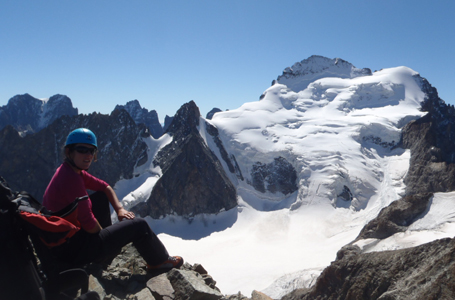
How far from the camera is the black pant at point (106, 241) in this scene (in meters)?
5.91

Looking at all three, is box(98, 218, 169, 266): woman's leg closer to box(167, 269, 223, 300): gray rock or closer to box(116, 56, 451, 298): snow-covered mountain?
box(167, 269, 223, 300): gray rock

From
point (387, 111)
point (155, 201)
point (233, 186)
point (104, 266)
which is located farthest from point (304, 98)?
point (104, 266)

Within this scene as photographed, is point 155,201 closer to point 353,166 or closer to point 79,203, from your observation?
point 353,166

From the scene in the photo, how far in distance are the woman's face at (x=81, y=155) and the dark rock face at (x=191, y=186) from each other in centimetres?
8229

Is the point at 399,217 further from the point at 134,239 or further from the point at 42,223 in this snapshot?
the point at 42,223

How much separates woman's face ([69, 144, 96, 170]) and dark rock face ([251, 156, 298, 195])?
85.0 metres


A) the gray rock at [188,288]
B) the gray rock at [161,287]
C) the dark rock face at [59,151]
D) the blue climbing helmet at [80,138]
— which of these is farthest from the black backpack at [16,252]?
the dark rock face at [59,151]

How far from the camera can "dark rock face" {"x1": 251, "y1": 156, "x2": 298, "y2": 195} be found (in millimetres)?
90500

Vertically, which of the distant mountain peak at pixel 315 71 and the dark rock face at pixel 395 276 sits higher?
the distant mountain peak at pixel 315 71

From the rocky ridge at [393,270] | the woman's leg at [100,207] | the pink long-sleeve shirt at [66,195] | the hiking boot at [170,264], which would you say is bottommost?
the rocky ridge at [393,270]

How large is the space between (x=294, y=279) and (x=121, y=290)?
126 ft

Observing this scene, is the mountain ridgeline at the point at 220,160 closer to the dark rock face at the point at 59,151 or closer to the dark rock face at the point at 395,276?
the dark rock face at the point at 59,151

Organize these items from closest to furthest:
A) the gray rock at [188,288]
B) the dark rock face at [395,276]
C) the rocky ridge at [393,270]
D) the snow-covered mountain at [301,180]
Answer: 1. the gray rock at [188,288]
2. the dark rock face at [395,276]
3. the rocky ridge at [393,270]
4. the snow-covered mountain at [301,180]

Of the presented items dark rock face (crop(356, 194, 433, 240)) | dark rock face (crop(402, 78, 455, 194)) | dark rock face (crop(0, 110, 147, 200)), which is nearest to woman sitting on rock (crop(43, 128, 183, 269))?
dark rock face (crop(356, 194, 433, 240))
